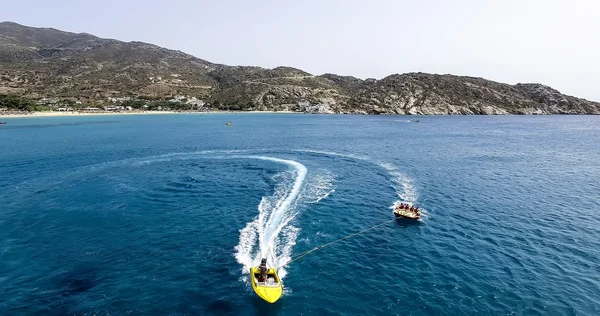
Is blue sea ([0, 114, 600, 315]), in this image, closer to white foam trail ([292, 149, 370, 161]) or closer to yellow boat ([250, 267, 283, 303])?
yellow boat ([250, 267, 283, 303])

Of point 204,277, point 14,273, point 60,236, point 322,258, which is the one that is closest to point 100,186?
point 60,236

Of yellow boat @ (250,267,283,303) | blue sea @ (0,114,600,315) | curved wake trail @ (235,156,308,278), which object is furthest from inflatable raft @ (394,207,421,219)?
yellow boat @ (250,267,283,303)

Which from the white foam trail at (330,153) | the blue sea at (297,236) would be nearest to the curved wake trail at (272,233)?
the blue sea at (297,236)

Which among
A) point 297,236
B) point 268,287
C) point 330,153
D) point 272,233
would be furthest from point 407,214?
point 330,153

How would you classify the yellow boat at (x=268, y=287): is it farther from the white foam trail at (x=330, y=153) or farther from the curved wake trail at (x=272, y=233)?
the white foam trail at (x=330, y=153)

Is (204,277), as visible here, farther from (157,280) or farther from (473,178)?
(473,178)
